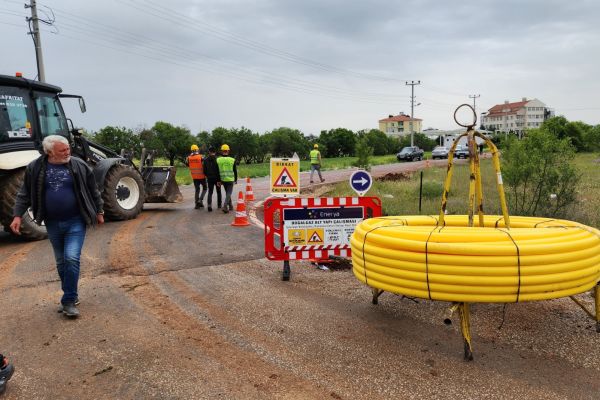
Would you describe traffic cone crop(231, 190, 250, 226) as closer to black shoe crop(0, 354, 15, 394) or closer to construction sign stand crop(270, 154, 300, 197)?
construction sign stand crop(270, 154, 300, 197)

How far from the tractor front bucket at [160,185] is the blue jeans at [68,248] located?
287 inches

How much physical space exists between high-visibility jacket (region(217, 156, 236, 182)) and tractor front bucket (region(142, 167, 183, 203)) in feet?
4.59

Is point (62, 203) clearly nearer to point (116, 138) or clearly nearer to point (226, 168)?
point (226, 168)

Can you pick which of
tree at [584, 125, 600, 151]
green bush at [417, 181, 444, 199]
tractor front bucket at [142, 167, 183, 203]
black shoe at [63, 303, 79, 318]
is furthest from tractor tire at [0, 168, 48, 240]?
tree at [584, 125, 600, 151]

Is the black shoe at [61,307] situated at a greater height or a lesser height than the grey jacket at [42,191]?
lesser

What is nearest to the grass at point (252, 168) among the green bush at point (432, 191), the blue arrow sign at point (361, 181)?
the green bush at point (432, 191)

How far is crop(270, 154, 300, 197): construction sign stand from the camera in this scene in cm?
920

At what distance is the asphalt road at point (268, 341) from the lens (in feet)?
10.7

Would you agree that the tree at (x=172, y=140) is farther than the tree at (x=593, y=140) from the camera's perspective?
Yes

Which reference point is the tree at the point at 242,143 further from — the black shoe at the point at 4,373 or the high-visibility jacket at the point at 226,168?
the black shoe at the point at 4,373

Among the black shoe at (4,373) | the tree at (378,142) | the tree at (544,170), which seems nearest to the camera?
the black shoe at (4,373)

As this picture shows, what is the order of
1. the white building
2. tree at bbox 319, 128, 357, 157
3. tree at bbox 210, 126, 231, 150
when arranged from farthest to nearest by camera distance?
the white building, tree at bbox 319, 128, 357, 157, tree at bbox 210, 126, 231, 150

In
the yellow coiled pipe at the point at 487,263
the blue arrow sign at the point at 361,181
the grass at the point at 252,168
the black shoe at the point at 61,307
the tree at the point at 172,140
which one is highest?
the tree at the point at 172,140

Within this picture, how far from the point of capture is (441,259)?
3465 mm
